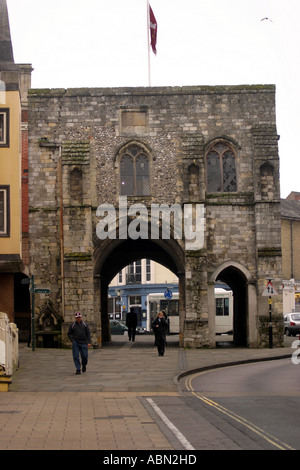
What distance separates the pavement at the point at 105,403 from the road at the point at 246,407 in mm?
182

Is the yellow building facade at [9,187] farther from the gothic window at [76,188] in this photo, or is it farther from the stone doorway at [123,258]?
the stone doorway at [123,258]

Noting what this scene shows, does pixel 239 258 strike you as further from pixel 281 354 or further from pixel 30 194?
pixel 30 194

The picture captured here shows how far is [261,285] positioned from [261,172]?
4.47 metres

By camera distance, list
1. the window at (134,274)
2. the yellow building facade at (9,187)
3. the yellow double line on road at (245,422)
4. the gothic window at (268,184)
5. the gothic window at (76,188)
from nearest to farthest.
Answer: the yellow double line on road at (245,422)
the yellow building facade at (9,187)
the gothic window at (76,188)
the gothic window at (268,184)
the window at (134,274)

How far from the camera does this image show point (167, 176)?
3102 cm

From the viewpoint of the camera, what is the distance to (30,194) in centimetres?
3097

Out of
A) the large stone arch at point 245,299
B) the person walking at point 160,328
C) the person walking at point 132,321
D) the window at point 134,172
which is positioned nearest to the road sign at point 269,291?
the large stone arch at point 245,299

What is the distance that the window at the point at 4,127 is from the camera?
25.6 m

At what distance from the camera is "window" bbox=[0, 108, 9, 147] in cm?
2559

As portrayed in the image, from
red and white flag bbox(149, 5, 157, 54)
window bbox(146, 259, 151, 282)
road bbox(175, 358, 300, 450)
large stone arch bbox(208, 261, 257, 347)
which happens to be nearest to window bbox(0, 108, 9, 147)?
large stone arch bbox(208, 261, 257, 347)

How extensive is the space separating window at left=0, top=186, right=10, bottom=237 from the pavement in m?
4.15

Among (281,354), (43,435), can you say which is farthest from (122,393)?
(281,354)

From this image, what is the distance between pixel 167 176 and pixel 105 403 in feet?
59.0

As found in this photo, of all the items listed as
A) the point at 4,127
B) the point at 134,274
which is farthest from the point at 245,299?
the point at 134,274
